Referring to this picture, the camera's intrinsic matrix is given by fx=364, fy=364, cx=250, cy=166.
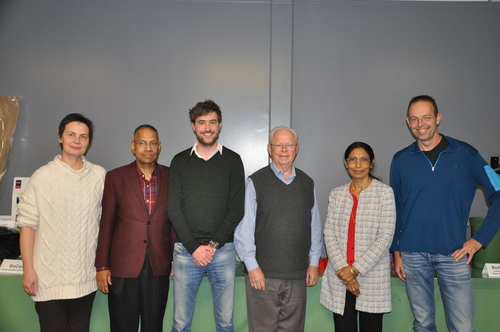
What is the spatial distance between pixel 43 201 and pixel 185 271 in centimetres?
91

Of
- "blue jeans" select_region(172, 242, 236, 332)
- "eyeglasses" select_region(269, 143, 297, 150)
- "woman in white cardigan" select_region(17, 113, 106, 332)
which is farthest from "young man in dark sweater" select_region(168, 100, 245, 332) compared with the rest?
"woman in white cardigan" select_region(17, 113, 106, 332)

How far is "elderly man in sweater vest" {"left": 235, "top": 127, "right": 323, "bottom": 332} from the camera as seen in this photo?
210 cm

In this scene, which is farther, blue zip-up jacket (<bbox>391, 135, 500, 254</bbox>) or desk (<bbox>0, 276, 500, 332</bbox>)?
desk (<bbox>0, 276, 500, 332</bbox>)

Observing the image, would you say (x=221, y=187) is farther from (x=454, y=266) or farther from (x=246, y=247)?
(x=454, y=266)

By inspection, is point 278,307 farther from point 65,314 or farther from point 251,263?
point 65,314

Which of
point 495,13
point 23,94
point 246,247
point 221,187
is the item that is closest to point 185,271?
point 246,247

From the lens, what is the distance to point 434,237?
2.17 m

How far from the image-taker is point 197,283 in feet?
7.17

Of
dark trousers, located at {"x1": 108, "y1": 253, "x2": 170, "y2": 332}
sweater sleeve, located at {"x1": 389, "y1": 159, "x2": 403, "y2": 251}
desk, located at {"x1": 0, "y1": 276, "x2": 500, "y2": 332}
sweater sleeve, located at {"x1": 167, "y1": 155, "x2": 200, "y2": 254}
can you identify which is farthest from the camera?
desk, located at {"x1": 0, "y1": 276, "x2": 500, "y2": 332}

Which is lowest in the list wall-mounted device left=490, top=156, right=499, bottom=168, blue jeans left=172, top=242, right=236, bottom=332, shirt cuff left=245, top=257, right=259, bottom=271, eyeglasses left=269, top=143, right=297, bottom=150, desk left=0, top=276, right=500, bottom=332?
desk left=0, top=276, right=500, bottom=332

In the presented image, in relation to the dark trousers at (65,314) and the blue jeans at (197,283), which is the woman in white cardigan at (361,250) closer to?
the blue jeans at (197,283)

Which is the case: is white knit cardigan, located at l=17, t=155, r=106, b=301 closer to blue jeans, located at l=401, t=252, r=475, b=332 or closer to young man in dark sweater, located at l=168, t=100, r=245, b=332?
young man in dark sweater, located at l=168, t=100, r=245, b=332

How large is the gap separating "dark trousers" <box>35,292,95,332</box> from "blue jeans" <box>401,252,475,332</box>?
196 cm

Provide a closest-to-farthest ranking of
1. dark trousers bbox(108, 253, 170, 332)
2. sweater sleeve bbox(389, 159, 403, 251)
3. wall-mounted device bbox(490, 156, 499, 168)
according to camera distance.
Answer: dark trousers bbox(108, 253, 170, 332)
sweater sleeve bbox(389, 159, 403, 251)
wall-mounted device bbox(490, 156, 499, 168)
